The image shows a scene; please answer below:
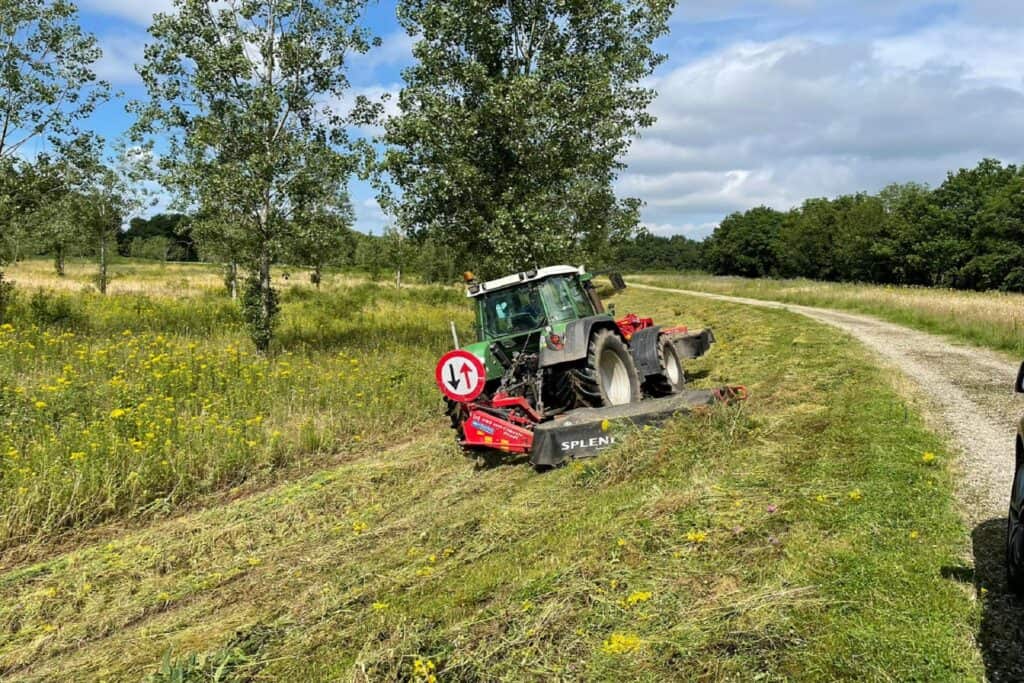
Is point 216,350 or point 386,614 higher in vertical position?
point 216,350

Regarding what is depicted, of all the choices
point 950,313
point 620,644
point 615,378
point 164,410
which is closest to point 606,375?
point 615,378

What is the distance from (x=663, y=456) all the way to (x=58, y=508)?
17.6 feet

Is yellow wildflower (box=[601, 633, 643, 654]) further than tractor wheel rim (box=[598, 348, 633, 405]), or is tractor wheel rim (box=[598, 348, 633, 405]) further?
tractor wheel rim (box=[598, 348, 633, 405])

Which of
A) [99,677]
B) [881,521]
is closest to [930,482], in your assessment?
[881,521]

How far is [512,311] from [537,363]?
0.86m

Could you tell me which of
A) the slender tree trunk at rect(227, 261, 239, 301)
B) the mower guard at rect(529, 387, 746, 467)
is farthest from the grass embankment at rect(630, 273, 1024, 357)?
the slender tree trunk at rect(227, 261, 239, 301)

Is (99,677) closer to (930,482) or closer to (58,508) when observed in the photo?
(58,508)

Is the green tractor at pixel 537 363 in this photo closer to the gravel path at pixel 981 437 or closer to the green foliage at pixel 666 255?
the gravel path at pixel 981 437

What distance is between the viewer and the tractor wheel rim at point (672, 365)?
9.90 m

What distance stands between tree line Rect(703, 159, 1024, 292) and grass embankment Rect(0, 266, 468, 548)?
163ft

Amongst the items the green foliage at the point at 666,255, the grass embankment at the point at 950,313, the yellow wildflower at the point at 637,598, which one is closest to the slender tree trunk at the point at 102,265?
the grass embankment at the point at 950,313

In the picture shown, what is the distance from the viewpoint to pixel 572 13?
14.7m

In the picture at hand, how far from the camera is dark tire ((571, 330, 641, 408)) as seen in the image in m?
7.86

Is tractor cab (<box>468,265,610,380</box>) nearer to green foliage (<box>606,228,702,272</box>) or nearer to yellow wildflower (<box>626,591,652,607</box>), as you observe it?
yellow wildflower (<box>626,591,652,607</box>)
